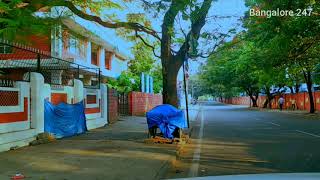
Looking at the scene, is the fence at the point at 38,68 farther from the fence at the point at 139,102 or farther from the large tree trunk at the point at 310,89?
the large tree trunk at the point at 310,89

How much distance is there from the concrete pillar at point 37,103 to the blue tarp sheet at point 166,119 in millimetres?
3435

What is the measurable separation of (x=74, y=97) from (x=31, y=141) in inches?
235

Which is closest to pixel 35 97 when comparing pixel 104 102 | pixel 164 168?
pixel 164 168

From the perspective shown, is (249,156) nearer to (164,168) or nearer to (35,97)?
(164,168)

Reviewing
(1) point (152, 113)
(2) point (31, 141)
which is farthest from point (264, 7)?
(2) point (31, 141)

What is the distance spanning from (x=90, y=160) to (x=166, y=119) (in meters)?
5.12

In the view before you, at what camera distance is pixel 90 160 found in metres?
12.6

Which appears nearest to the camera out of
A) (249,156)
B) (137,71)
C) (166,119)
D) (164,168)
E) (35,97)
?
(164,168)

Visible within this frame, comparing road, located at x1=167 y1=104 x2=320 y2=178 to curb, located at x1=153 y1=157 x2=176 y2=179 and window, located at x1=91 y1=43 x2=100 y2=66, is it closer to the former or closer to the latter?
curb, located at x1=153 y1=157 x2=176 y2=179

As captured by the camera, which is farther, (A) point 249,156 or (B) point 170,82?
(B) point 170,82

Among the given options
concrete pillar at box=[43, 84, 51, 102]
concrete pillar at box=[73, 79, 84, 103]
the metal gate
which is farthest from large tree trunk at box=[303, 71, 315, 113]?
concrete pillar at box=[43, 84, 51, 102]

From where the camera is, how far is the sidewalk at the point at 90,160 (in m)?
10.5

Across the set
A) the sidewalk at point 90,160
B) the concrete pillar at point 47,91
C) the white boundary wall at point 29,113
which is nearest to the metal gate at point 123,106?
the white boundary wall at point 29,113

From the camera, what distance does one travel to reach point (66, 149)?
15.0 metres
